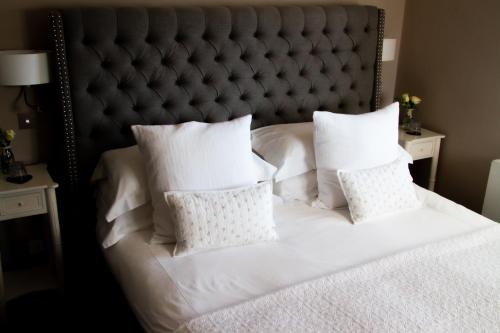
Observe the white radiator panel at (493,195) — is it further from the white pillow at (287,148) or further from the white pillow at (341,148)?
the white pillow at (287,148)

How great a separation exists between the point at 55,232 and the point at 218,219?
787 millimetres

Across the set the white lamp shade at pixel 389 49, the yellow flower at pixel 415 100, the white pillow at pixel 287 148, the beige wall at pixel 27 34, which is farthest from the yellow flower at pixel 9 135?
the yellow flower at pixel 415 100

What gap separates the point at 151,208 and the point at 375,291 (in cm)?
101

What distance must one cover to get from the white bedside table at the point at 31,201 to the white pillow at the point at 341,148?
48.6 inches

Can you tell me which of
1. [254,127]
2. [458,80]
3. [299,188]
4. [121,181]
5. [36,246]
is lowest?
[36,246]

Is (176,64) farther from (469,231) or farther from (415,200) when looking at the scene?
(469,231)

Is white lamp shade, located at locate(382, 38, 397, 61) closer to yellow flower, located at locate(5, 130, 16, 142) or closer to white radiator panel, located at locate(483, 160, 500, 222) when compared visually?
white radiator panel, located at locate(483, 160, 500, 222)

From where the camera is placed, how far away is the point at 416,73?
10.6 feet

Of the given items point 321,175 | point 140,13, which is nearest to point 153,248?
point 321,175

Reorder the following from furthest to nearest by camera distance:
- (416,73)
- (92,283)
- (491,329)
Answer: (416,73)
(92,283)
(491,329)

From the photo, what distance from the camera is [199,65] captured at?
2.40m

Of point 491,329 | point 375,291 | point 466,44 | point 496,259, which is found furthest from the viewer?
point 466,44

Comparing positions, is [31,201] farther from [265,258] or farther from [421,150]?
[421,150]

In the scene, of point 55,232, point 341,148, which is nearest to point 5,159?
point 55,232
